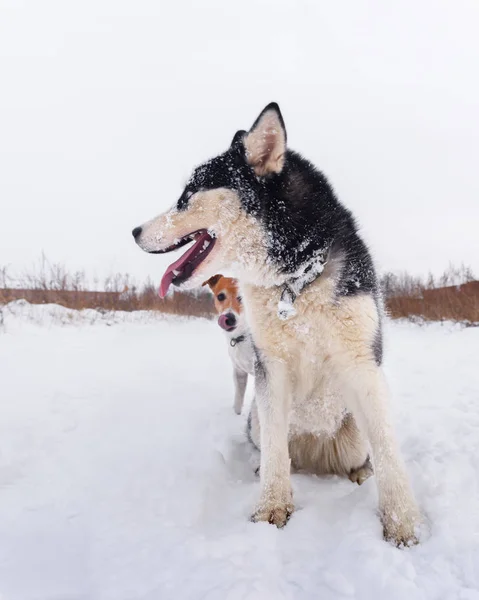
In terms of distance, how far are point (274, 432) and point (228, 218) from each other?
1159 mm

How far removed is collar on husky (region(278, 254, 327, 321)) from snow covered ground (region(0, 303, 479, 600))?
980 millimetres

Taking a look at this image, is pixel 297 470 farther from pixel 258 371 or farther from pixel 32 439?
pixel 32 439

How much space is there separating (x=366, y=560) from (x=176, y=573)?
0.71m

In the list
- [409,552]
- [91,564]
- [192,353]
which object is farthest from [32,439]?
[192,353]

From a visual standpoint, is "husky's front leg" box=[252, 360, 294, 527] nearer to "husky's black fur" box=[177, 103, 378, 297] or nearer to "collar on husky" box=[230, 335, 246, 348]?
"husky's black fur" box=[177, 103, 378, 297]

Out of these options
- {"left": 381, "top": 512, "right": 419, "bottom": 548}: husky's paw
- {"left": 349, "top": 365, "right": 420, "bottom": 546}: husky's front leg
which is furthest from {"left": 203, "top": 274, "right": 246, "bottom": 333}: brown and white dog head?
{"left": 381, "top": 512, "right": 419, "bottom": 548}: husky's paw

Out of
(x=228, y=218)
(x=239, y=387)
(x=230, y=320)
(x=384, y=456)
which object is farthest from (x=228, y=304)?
(x=384, y=456)

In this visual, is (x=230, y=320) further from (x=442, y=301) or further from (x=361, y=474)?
(x=442, y=301)

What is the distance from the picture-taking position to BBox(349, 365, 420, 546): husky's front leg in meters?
1.67

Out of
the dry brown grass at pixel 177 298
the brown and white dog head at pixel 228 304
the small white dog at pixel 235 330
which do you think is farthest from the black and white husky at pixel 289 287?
the dry brown grass at pixel 177 298

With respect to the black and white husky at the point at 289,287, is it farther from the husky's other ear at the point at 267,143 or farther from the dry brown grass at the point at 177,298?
the dry brown grass at the point at 177,298

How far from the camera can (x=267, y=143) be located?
215 centimetres

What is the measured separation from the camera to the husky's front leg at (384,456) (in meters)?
1.67

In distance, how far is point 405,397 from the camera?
163 inches
